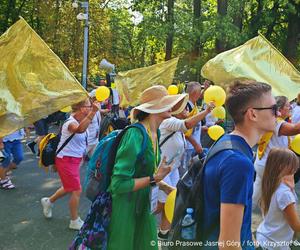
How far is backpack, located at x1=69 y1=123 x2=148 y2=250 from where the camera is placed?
274 centimetres

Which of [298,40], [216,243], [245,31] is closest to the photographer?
[216,243]

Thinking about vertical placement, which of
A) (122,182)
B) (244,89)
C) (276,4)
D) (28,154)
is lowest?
(28,154)

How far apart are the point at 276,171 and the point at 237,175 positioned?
1640 mm

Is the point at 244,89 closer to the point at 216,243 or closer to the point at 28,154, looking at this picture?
the point at 216,243

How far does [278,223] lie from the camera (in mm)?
3293

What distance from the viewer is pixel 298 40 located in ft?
67.3

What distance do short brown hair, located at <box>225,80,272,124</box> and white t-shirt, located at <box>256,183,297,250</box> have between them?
4.66 ft

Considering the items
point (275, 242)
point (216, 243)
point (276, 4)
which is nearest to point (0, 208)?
point (275, 242)

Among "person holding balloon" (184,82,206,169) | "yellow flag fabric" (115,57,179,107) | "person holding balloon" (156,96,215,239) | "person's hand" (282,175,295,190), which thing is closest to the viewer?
"person's hand" (282,175,295,190)

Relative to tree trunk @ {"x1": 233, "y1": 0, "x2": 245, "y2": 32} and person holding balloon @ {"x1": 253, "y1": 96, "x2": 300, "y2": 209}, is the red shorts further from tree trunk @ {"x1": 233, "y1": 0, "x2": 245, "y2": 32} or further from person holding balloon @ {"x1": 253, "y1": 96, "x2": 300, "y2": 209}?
tree trunk @ {"x1": 233, "y1": 0, "x2": 245, "y2": 32}

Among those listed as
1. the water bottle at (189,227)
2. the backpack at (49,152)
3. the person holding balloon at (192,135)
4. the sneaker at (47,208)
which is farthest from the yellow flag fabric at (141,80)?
the water bottle at (189,227)

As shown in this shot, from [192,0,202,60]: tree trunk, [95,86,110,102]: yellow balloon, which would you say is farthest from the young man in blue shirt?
[192,0,202,60]: tree trunk

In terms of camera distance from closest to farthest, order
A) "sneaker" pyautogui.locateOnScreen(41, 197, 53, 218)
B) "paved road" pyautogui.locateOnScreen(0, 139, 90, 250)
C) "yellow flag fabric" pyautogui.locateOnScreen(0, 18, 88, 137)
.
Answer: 1. "yellow flag fabric" pyautogui.locateOnScreen(0, 18, 88, 137)
2. "paved road" pyautogui.locateOnScreen(0, 139, 90, 250)
3. "sneaker" pyautogui.locateOnScreen(41, 197, 53, 218)

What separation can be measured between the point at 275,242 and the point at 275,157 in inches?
26.0
